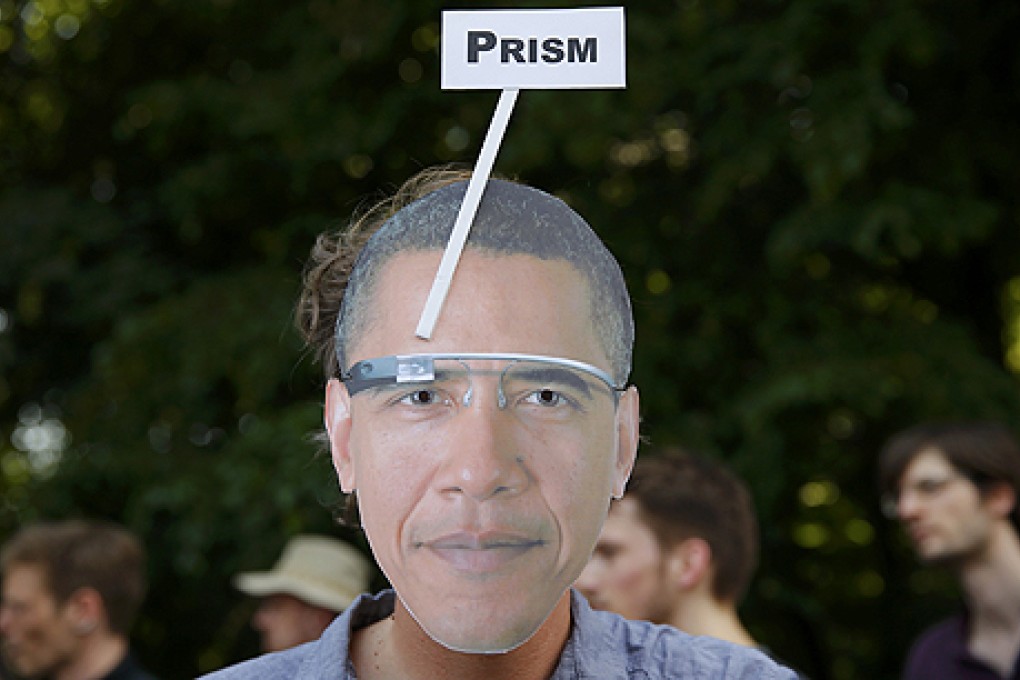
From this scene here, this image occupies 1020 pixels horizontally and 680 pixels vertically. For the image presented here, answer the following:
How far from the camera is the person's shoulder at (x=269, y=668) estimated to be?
1.65m

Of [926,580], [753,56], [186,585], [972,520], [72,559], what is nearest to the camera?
[972,520]

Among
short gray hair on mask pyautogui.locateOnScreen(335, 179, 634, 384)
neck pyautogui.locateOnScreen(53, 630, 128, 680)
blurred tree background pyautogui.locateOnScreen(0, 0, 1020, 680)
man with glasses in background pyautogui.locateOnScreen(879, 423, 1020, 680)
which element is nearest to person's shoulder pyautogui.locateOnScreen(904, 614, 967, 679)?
man with glasses in background pyautogui.locateOnScreen(879, 423, 1020, 680)

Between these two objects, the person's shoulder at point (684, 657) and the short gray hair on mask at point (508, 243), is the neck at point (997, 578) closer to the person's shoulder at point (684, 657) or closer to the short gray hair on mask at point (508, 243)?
the person's shoulder at point (684, 657)

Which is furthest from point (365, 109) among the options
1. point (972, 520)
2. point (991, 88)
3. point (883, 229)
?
point (972, 520)

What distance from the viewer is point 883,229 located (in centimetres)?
A: 543

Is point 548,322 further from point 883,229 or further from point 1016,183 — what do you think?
point 1016,183

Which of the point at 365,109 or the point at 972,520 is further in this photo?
the point at 365,109

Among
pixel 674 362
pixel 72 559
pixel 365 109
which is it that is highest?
pixel 365 109

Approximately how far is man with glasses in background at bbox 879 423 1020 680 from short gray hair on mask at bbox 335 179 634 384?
2754mm

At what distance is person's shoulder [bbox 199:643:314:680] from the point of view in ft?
5.42

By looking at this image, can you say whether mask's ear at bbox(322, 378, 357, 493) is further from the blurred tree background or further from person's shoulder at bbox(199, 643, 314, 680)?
the blurred tree background

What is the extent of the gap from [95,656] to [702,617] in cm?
203

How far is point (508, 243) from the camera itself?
1.50 m

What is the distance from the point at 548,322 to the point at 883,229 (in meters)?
4.26
